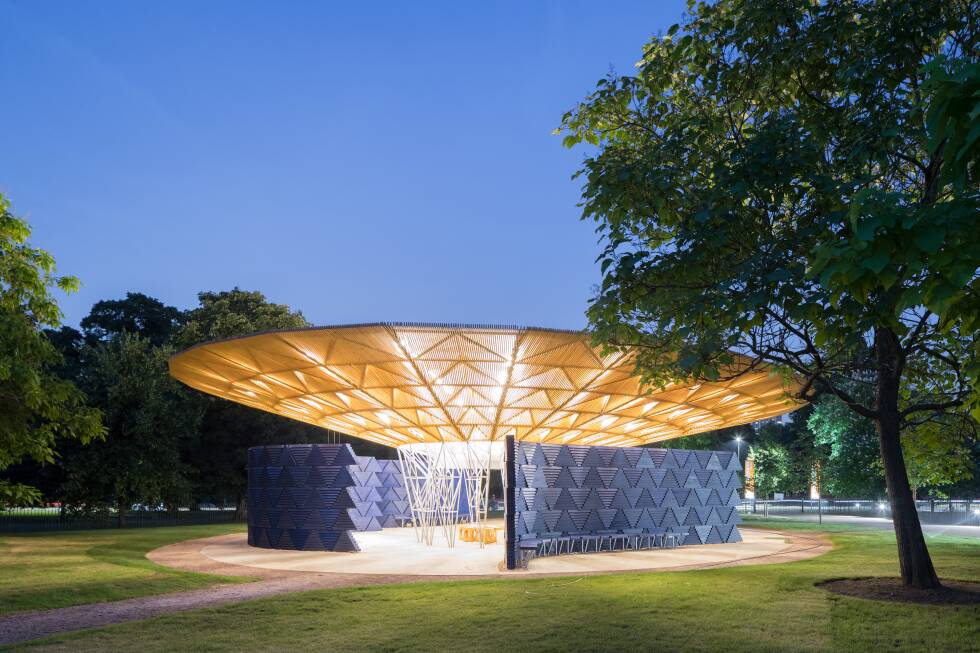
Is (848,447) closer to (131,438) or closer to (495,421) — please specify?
(495,421)

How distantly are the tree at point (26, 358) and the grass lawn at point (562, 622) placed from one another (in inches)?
200

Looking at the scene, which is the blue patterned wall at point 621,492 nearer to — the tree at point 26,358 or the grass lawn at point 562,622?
the grass lawn at point 562,622

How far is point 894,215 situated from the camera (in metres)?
6.30

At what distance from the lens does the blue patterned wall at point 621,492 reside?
28578mm

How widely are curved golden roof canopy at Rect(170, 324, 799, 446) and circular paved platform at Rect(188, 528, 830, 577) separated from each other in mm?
6221

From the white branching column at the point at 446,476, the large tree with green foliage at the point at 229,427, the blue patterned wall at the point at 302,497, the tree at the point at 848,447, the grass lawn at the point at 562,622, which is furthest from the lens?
the large tree with green foliage at the point at 229,427

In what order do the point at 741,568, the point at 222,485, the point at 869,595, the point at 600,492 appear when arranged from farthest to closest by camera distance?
the point at 222,485, the point at 600,492, the point at 741,568, the point at 869,595

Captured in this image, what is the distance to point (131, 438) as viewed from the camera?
51.0m

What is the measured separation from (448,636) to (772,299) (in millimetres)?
7983

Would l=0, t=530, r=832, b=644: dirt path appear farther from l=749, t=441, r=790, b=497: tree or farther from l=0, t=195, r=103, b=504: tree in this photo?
l=749, t=441, r=790, b=497: tree

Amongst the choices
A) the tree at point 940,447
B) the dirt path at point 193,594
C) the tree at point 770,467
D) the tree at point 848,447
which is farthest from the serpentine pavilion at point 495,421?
the tree at point 770,467

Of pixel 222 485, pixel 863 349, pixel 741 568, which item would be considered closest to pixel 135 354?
pixel 222 485

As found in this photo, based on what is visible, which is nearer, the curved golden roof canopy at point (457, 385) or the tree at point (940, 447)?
the tree at point (940, 447)

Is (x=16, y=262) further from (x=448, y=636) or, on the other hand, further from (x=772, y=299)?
(x=772, y=299)
